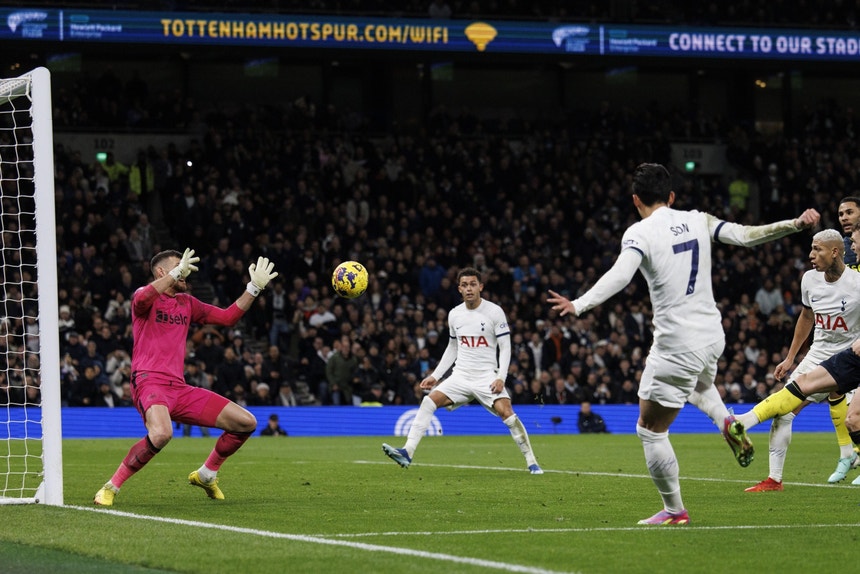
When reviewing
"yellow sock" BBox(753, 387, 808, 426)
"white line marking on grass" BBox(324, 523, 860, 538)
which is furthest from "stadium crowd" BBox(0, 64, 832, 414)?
"white line marking on grass" BBox(324, 523, 860, 538)

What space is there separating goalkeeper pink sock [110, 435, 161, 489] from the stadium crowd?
558 inches

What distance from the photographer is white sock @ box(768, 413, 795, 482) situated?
1264 centimetres

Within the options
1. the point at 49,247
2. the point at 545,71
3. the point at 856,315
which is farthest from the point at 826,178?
the point at 49,247

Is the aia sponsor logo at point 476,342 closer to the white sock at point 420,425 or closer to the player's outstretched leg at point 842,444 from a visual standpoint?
the white sock at point 420,425

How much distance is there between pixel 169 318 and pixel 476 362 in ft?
18.5

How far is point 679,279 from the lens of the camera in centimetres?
891

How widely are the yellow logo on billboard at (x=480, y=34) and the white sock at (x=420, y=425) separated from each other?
60.2 ft

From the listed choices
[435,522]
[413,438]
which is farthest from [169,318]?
[413,438]

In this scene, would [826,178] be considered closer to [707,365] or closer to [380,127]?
[380,127]

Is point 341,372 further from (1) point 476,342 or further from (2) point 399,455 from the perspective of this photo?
(2) point 399,455

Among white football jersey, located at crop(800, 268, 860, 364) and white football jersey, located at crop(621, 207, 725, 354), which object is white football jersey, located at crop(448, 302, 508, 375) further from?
white football jersey, located at crop(621, 207, 725, 354)

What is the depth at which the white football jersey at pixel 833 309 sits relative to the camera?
12664mm

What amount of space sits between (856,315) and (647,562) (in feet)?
19.6

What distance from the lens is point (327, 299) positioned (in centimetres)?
2969
